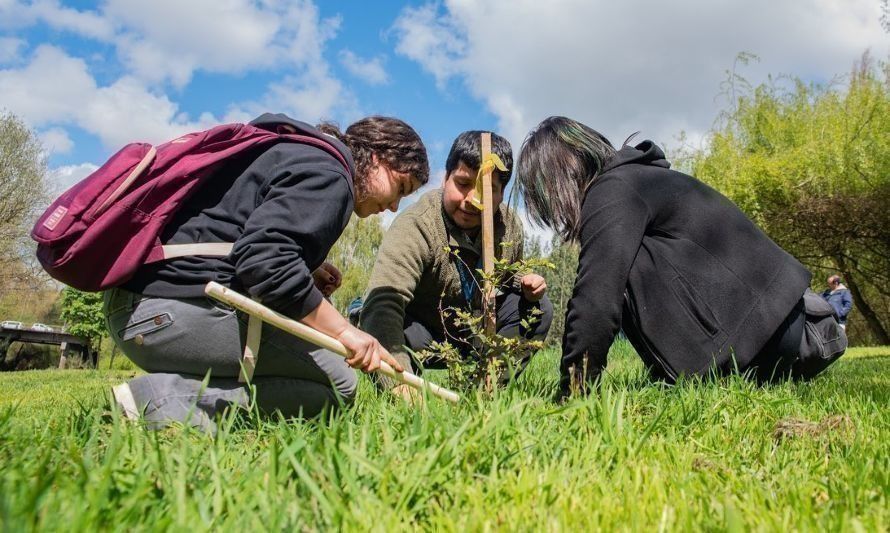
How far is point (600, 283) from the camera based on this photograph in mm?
2791

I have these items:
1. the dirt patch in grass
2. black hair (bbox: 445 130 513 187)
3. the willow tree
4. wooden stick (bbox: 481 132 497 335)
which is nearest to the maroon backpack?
wooden stick (bbox: 481 132 497 335)

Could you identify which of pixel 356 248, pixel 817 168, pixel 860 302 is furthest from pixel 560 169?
pixel 356 248

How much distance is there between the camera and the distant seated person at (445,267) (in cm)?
386

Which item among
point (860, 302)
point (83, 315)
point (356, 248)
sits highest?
point (356, 248)

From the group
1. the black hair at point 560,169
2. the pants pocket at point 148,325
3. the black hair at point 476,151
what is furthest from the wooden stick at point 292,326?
Result: the black hair at point 476,151

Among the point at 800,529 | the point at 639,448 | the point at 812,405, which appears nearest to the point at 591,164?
the point at 812,405

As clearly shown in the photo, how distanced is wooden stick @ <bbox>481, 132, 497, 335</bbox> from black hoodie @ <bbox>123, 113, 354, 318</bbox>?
2.82 feet

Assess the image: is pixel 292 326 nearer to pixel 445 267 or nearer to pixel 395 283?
pixel 395 283

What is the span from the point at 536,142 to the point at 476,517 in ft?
7.51

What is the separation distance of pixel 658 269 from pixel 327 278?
171 cm

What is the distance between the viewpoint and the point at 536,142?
326 cm

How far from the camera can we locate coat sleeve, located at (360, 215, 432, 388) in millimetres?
3787

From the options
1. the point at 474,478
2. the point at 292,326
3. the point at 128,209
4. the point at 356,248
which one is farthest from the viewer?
→ the point at 356,248

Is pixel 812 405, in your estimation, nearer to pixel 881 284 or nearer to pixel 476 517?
pixel 476 517
